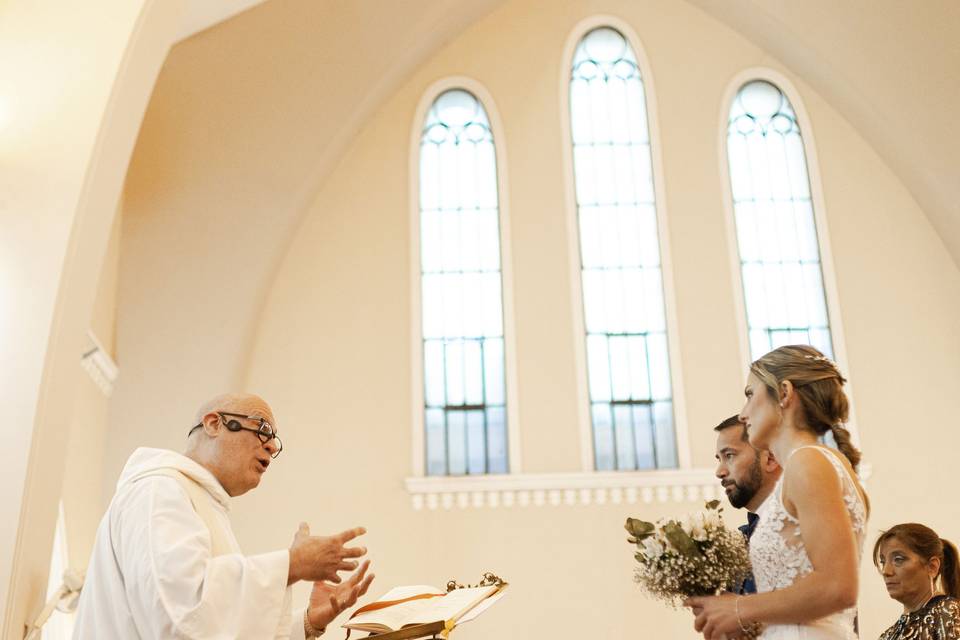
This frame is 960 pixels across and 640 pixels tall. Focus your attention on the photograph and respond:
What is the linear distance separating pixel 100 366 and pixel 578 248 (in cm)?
419

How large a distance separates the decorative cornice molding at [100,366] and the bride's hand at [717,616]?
5.65m

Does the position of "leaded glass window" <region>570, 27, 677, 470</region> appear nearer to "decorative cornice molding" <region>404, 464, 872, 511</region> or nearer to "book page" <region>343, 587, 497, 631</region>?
"decorative cornice molding" <region>404, 464, 872, 511</region>

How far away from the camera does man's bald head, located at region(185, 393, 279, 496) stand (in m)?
3.61

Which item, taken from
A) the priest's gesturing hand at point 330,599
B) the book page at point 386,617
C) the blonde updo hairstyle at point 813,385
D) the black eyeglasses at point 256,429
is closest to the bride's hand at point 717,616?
the blonde updo hairstyle at point 813,385

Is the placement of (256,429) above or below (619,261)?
below

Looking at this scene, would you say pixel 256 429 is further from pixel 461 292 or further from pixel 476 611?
pixel 461 292

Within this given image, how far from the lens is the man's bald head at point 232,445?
3605 millimetres

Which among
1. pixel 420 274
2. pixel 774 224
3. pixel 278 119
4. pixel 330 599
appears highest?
pixel 278 119

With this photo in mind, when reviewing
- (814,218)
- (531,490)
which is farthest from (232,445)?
(814,218)

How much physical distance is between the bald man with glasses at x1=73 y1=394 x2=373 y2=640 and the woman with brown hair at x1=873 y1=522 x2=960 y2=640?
6.61 feet

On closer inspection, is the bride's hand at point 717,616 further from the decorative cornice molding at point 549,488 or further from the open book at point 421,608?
the decorative cornice molding at point 549,488

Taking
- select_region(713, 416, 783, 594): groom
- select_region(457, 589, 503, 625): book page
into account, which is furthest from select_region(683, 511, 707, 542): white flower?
select_region(713, 416, 783, 594): groom

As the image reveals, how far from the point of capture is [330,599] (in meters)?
3.55

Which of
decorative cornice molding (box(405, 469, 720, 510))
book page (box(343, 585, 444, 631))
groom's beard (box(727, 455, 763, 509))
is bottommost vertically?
book page (box(343, 585, 444, 631))
